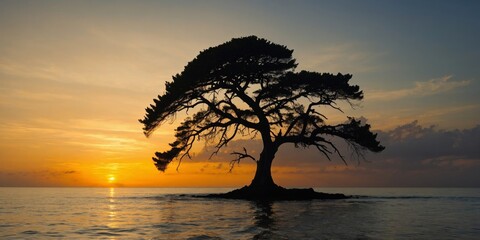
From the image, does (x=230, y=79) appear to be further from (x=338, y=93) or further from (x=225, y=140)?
(x=338, y=93)

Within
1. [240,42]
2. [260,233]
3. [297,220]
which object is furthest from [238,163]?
[260,233]

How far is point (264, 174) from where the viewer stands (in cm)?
4050

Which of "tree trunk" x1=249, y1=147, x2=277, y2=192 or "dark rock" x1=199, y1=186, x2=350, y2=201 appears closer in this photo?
"dark rock" x1=199, y1=186, x2=350, y2=201

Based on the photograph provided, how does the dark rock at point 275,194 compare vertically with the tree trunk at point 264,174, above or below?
below

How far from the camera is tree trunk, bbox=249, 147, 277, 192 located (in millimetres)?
40247

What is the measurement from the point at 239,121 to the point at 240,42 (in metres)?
7.18

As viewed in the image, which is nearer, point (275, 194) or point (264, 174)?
point (275, 194)

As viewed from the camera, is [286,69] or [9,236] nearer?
[9,236]

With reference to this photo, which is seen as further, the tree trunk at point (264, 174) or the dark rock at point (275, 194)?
the tree trunk at point (264, 174)

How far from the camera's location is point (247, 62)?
3941cm

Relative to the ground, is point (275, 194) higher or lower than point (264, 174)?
lower

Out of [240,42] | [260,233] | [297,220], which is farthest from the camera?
[240,42]

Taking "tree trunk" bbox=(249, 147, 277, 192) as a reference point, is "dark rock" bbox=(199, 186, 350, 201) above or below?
below

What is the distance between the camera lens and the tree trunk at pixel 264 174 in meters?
40.2
